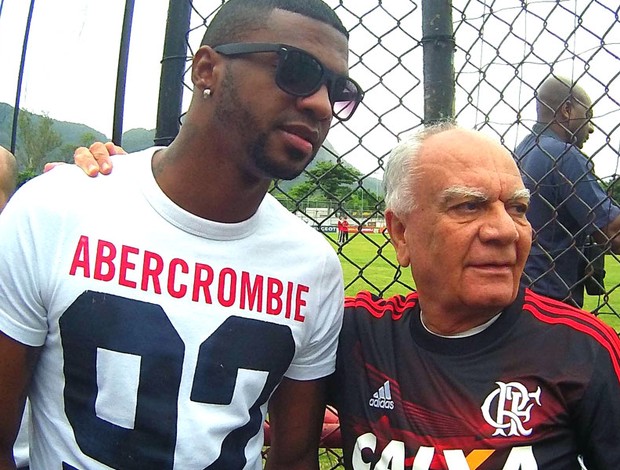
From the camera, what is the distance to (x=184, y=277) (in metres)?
1.72

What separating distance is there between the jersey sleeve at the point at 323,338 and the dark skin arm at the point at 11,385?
2.35 feet

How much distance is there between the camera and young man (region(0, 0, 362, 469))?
5.39 ft

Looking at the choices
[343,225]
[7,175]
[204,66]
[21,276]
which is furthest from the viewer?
[343,225]

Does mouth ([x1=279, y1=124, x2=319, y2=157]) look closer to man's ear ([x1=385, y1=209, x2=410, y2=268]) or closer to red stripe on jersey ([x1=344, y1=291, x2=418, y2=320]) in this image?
man's ear ([x1=385, y1=209, x2=410, y2=268])

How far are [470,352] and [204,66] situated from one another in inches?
42.1

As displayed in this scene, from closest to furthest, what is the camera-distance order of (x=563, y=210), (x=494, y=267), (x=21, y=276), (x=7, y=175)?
1. (x=21, y=276)
2. (x=494, y=267)
3. (x=7, y=175)
4. (x=563, y=210)

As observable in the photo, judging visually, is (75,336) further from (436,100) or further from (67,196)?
(436,100)

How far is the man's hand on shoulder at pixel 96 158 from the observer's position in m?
1.79

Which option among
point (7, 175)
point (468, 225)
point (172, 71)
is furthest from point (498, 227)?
point (7, 175)

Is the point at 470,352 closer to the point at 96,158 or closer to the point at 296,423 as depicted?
the point at 296,423

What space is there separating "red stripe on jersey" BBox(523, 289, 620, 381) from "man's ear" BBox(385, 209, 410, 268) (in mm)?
353

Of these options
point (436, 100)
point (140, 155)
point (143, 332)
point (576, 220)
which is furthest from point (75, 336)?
point (576, 220)

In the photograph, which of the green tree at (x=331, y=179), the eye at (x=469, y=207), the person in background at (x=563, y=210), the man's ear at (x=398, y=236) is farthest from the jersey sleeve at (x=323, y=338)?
the person in background at (x=563, y=210)

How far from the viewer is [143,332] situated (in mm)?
1663
